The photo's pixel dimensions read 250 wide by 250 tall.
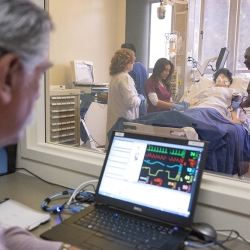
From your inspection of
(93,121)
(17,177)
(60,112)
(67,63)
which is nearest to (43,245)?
(17,177)

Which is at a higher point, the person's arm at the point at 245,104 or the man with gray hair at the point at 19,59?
the man with gray hair at the point at 19,59

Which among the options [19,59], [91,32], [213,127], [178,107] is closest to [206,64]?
[178,107]

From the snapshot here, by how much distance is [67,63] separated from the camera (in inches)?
132

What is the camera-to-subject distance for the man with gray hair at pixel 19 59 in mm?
419

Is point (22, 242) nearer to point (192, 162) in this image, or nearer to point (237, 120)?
point (192, 162)

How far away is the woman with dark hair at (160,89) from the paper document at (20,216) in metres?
1.27

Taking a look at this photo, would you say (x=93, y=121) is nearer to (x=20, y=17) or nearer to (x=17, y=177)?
(x=17, y=177)

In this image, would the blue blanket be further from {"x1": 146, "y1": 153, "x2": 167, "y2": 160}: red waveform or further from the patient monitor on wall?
the patient monitor on wall

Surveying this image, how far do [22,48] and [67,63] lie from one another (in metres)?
3.00

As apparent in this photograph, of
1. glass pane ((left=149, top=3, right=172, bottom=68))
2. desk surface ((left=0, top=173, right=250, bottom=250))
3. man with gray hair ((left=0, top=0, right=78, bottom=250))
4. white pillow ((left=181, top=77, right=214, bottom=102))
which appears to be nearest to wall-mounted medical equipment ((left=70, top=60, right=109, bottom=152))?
glass pane ((left=149, top=3, right=172, bottom=68))

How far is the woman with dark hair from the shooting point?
2.23 m

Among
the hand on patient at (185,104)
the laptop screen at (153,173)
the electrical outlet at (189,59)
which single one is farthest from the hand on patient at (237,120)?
the laptop screen at (153,173)

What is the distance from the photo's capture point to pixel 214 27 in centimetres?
285

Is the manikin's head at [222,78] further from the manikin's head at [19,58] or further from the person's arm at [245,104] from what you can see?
the manikin's head at [19,58]
